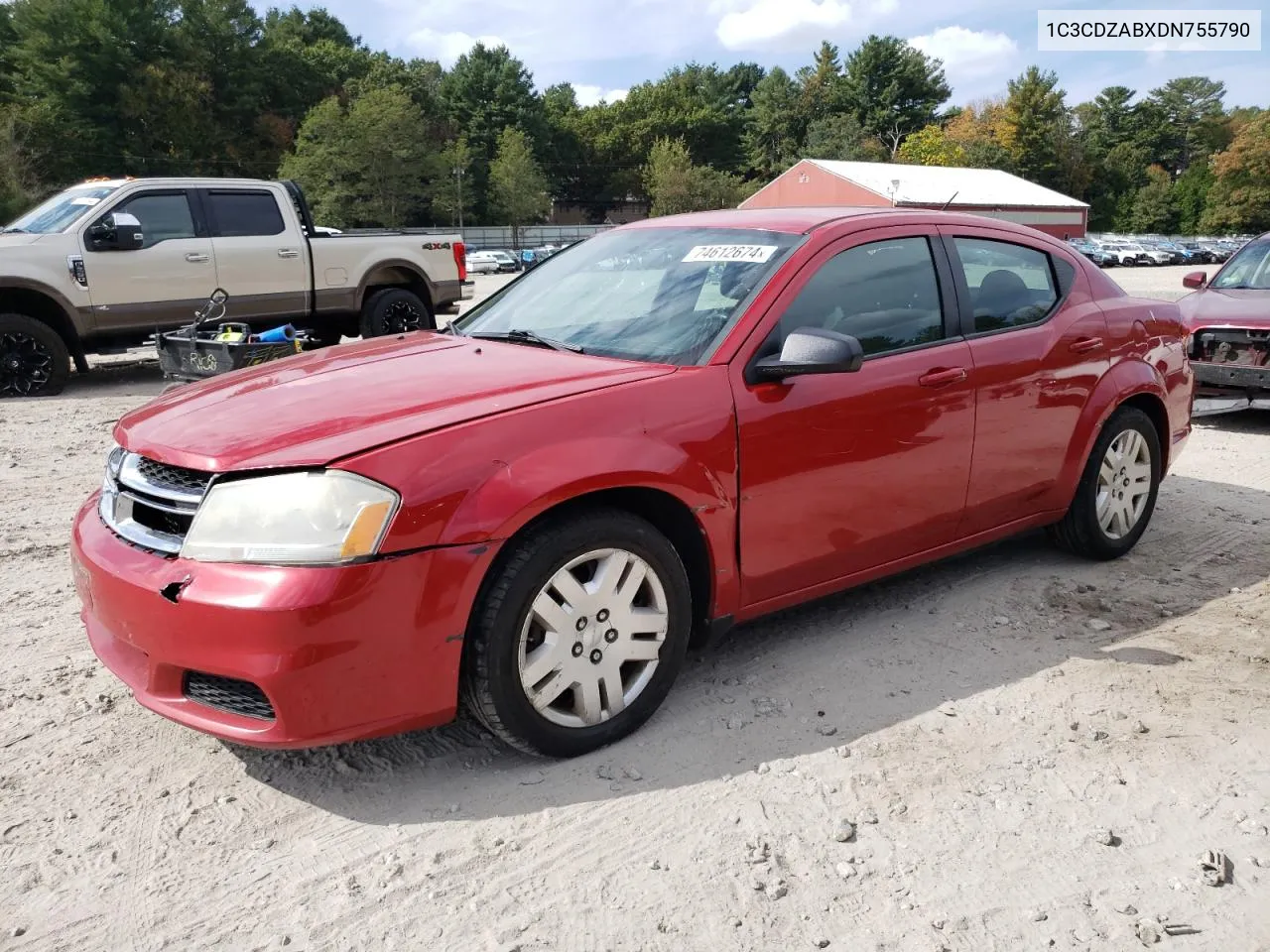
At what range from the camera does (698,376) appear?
10.4 feet

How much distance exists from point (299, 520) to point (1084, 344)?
11.3ft

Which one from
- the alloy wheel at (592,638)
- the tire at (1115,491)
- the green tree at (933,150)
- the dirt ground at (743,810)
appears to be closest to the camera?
the dirt ground at (743,810)

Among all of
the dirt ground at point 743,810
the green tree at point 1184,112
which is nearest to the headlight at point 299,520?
the dirt ground at point 743,810

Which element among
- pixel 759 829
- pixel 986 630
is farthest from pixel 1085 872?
pixel 986 630

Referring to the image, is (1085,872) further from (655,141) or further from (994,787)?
(655,141)

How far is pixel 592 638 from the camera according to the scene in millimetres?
2932

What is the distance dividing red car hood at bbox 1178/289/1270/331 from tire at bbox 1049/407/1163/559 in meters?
3.86

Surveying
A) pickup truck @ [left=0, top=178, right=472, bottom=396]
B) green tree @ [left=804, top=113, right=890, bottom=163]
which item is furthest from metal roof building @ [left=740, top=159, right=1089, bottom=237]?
pickup truck @ [left=0, top=178, right=472, bottom=396]

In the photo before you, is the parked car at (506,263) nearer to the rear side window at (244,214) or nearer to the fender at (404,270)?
the fender at (404,270)

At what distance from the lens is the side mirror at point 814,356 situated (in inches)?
123

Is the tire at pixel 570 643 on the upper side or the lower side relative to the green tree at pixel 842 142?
lower

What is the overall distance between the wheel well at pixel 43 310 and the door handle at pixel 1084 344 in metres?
9.11

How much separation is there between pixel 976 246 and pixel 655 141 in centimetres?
9932

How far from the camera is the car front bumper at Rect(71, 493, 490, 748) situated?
97.4 inches
